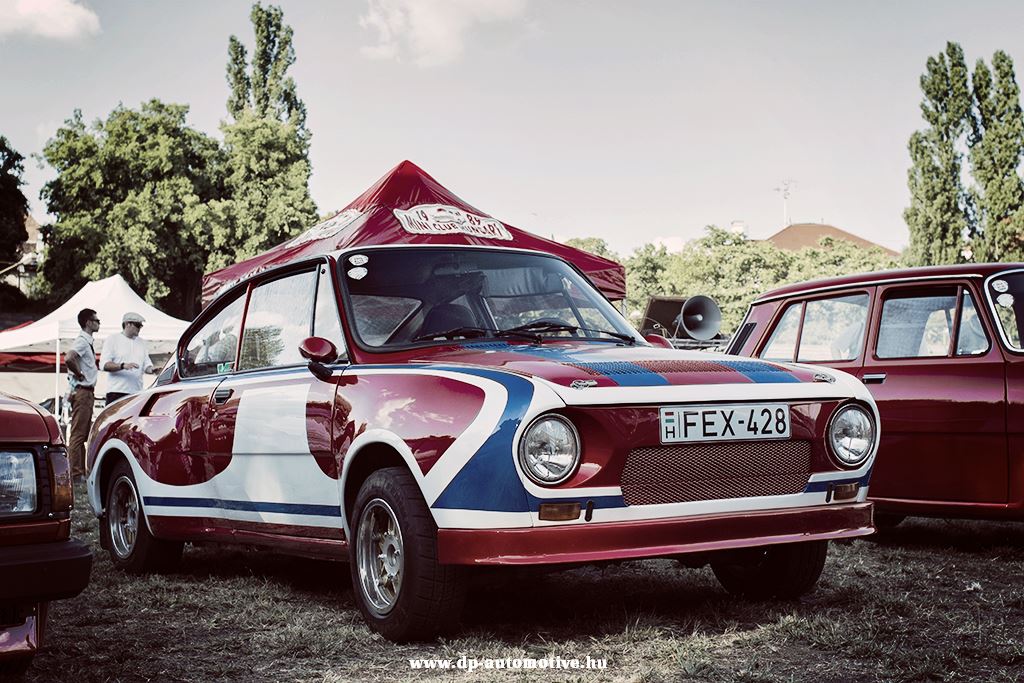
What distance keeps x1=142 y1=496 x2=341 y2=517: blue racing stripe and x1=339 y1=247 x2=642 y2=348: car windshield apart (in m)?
0.74

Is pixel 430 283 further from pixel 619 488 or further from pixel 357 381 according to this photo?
pixel 619 488

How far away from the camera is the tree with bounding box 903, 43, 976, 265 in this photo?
45.6 m

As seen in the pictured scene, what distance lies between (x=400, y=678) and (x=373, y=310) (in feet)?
5.83

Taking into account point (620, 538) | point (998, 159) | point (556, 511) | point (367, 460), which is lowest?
point (620, 538)

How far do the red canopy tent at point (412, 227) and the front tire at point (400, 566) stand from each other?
6878 mm

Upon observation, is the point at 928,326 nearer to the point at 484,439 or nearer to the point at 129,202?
the point at 484,439

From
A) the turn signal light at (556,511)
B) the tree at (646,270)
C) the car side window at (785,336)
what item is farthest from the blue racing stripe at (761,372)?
the tree at (646,270)

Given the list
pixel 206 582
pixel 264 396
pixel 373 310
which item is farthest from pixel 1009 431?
pixel 206 582

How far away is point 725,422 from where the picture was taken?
4164 mm

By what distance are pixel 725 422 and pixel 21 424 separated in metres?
2.39

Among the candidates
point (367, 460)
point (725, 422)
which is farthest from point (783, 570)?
point (367, 460)

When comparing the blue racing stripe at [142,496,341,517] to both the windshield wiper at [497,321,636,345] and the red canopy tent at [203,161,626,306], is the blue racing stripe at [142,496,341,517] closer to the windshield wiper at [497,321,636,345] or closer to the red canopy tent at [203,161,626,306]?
the windshield wiper at [497,321,636,345]

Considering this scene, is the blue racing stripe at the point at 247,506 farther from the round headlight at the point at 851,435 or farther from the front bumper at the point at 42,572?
the round headlight at the point at 851,435

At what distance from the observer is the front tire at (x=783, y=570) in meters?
4.94
